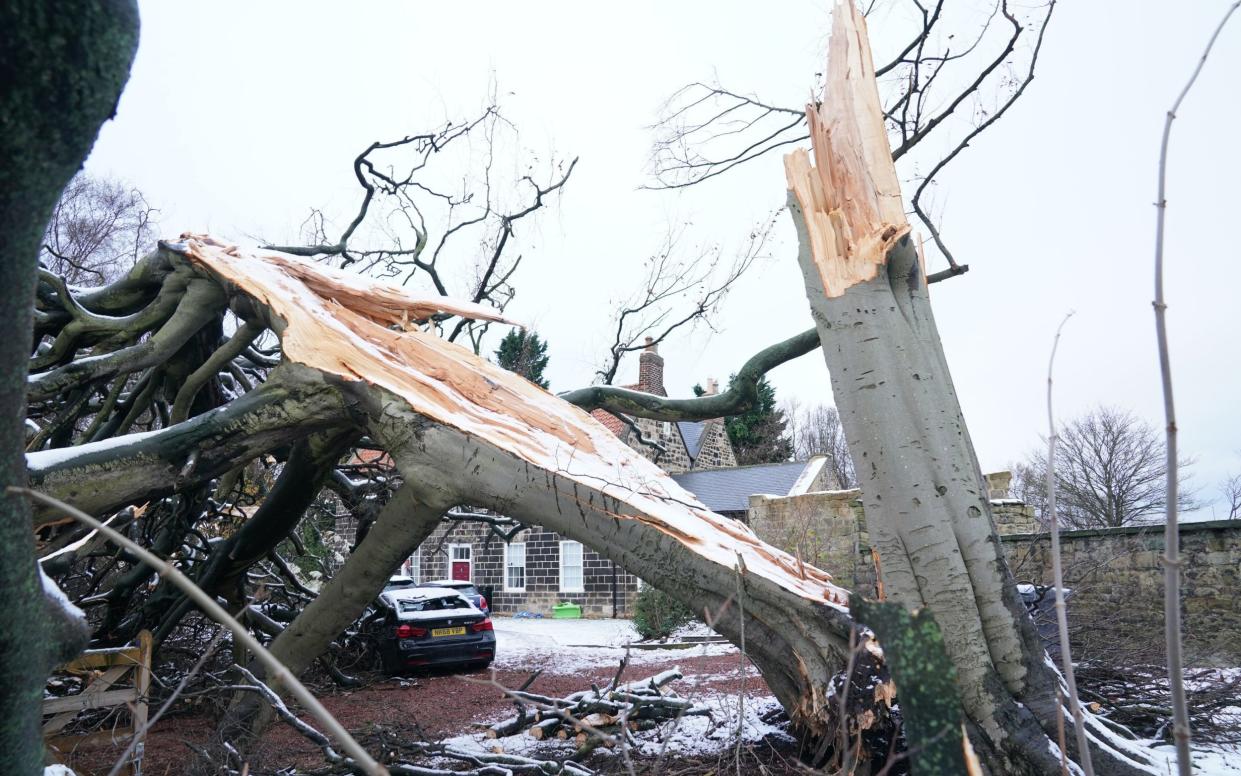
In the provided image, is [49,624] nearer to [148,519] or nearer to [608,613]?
[148,519]

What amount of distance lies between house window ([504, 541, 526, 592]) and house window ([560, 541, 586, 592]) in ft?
4.62

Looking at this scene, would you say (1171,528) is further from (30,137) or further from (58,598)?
(58,598)

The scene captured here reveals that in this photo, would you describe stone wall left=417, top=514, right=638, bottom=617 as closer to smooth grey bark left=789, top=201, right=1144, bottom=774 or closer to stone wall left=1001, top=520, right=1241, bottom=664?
stone wall left=1001, top=520, right=1241, bottom=664

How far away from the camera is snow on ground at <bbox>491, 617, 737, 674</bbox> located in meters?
12.4

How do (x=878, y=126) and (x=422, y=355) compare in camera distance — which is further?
(x=422, y=355)

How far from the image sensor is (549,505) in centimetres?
460

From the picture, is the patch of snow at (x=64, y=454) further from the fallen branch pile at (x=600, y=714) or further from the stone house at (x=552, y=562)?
the stone house at (x=552, y=562)

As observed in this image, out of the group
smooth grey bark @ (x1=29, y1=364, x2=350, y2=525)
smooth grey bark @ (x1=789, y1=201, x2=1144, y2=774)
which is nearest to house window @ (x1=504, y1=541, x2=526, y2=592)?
smooth grey bark @ (x1=29, y1=364, x2=350, y2=525)

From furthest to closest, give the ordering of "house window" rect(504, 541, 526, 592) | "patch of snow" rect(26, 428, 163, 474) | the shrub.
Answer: "house window" rect(504, 541, 526, 592), the shrub, "patch of snow" rect(26, 428, 163, 474)

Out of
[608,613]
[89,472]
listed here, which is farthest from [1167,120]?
[608,613]

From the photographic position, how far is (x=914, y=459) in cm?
366

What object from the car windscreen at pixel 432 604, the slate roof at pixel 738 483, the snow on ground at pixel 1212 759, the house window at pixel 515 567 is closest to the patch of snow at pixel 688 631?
the slate roof at pixel 738 483

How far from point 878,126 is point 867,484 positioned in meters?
2.02

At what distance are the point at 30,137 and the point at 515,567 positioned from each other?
23311 mm
